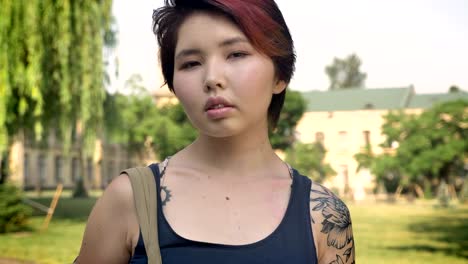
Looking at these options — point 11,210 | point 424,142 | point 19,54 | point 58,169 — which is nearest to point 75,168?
point 58,169

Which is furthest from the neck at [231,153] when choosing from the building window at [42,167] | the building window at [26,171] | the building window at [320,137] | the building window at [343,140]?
the building window at [42,167]

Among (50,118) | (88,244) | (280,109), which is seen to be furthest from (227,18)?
(50,118)

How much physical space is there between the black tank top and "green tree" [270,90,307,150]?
117 feet

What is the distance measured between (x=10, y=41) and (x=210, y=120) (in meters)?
13.2

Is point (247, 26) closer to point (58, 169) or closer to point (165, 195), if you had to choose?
point (165, 195)

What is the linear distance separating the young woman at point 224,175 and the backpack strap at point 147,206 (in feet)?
0.06

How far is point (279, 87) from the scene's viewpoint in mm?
1690

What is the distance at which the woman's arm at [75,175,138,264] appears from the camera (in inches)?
60.5

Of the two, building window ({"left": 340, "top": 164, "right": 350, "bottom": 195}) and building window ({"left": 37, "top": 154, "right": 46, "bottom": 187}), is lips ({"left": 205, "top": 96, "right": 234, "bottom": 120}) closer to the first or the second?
building window ({"left": 340, "top": 164, "right": 350, "bottom": 195})

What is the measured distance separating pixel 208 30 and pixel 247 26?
91 millimetres

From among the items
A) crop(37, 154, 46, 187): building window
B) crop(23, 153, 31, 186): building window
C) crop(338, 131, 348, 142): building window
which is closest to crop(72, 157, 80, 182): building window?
crop(37, 154, 46, 187): building window

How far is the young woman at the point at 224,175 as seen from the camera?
4.91ft

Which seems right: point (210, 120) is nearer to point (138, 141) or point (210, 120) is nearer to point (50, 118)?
point (50, 118)

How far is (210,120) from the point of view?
1.50m
